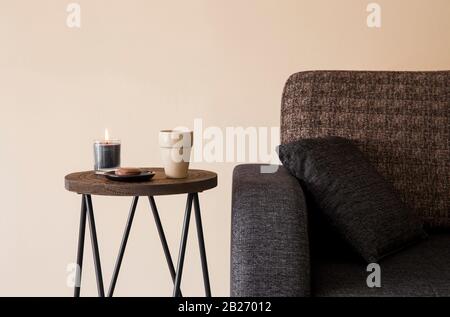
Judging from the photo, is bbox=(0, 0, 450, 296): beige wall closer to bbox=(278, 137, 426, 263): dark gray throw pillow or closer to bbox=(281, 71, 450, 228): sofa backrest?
bbox=(281, 71, 450, 228): sofa backrest

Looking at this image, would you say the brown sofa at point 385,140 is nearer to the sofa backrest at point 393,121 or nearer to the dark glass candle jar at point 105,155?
the sofa backrest at point 393,121

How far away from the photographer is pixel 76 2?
2219 millimetres

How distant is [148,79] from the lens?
2229 millimetres

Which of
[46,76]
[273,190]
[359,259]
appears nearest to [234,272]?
[273,190]

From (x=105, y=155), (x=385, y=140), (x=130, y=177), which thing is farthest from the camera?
(x=385, y=140)

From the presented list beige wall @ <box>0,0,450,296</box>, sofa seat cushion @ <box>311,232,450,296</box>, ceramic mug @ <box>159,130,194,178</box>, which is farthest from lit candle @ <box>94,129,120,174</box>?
beige wall @ <box>0,0,450,296</box>

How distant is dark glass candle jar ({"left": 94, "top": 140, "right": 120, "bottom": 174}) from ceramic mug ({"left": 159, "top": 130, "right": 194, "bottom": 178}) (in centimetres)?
14

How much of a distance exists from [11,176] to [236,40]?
3.15 ft

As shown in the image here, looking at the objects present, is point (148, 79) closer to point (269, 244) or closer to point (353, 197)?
point (353, 197)

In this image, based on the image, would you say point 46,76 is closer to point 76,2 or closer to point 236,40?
point 76,2

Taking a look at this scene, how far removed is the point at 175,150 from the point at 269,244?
40 centimetres

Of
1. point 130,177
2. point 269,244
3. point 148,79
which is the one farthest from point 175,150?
point 148,79

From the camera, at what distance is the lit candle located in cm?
153

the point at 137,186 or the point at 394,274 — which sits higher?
the point at 137,186
